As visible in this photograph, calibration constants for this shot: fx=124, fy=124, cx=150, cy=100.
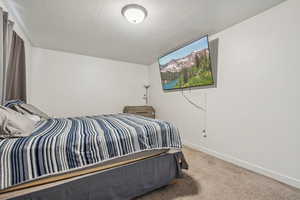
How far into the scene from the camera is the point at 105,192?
1173 millimetres

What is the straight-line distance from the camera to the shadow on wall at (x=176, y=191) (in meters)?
1.35

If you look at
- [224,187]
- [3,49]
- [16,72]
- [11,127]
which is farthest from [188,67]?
[16,72]

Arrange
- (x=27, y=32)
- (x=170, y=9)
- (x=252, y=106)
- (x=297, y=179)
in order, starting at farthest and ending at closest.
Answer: (x=27, y=32) → (x=252, y=106) → (x=170, y=9) → (x=297, y=179)

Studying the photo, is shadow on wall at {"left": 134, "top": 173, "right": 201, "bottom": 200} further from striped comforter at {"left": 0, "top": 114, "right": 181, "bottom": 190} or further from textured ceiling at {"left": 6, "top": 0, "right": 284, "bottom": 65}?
textured ceiling at {"left": 6, "top": 0, "right": 284, "bottom": 65}

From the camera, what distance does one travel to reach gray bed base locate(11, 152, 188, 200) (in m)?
1.01

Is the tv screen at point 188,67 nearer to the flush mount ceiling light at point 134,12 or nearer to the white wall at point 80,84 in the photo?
the flush mount ceiling light at point 134,12

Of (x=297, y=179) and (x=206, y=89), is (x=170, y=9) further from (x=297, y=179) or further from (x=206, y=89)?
(x=297, y=179)

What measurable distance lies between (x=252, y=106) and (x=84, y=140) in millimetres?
2260

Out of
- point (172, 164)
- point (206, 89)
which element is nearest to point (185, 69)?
point (206, 89)

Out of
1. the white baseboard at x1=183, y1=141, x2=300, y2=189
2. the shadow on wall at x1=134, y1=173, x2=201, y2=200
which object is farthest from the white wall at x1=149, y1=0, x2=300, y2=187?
the shadow on wall at x1=134, y1=173, x2=201, y2=200

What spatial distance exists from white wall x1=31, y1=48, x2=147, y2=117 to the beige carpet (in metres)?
2.81

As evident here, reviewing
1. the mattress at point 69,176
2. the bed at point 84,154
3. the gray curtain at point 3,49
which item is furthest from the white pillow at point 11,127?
the gray curtain at point 3,49

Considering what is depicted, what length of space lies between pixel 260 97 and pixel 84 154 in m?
2.31

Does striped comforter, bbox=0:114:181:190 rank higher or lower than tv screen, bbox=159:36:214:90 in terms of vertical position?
lower
